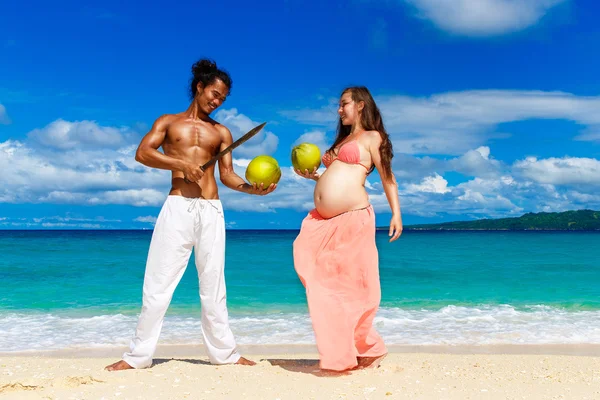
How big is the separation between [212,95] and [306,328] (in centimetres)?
433

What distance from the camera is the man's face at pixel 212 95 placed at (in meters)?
4.49

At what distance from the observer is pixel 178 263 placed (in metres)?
4.38

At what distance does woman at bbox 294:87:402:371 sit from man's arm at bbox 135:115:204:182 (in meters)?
0.86

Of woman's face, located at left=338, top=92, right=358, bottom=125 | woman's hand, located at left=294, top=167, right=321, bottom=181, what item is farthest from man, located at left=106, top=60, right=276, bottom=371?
woman's face, located at left=338, top=92, right=358, bottom=125

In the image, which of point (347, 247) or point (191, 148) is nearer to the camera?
point (347, 247)

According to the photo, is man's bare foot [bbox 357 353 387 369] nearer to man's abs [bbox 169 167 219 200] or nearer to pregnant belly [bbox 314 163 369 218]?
pregnant belly [bbox 314 163 369 218]

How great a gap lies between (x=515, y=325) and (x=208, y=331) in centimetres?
547

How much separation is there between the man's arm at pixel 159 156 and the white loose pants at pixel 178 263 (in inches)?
10.8

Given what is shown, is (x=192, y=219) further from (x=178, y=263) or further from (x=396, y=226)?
(x=396, y=226)

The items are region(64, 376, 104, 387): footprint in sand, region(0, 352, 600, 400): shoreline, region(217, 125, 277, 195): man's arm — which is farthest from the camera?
region(217, 125, 277, 195): man's arm

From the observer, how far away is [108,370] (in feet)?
14.2

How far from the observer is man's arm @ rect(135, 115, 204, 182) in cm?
419

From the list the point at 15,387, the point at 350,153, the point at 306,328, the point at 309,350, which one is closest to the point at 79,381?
the point at 15,387

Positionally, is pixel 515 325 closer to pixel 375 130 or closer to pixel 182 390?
pixel 375 130
